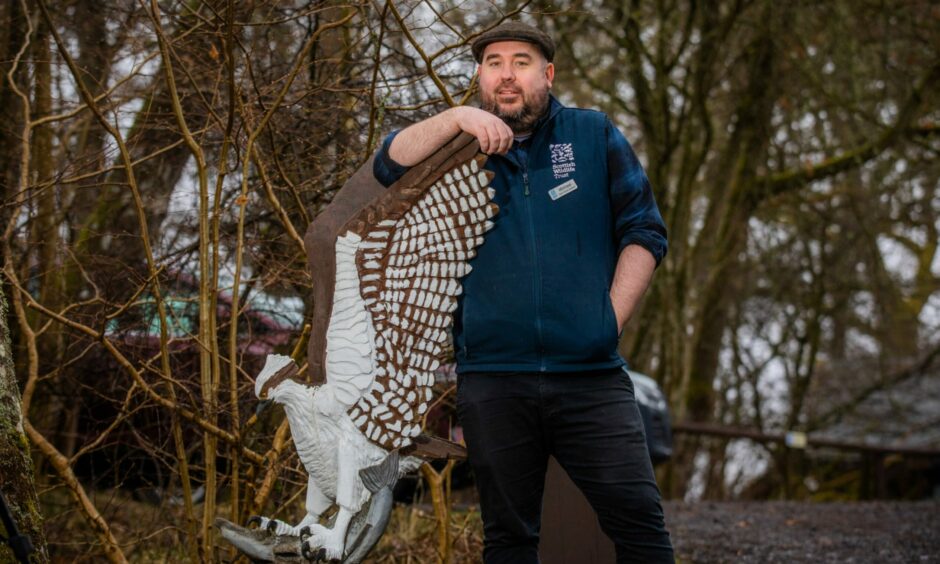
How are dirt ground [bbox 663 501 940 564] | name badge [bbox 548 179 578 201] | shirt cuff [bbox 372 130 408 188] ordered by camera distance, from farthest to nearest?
dirt ground [bbox 663 501 940 564] < shirt cuff [bbox 372 130 408 188] < name badge [bbox 548 179 578 201]

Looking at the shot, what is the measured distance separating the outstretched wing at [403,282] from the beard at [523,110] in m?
0.15

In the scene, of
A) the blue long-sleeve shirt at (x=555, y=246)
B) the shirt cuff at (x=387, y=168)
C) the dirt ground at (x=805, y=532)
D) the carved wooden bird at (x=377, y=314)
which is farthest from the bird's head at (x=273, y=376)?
the dirt ground at (x=805, y=532)

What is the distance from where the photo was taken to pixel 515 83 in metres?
2.93

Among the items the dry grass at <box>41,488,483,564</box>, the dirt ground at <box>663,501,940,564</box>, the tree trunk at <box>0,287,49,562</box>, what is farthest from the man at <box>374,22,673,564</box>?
the dirt ground at <box>663,501,940,564</box>

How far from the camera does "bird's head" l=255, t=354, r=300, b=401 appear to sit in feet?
9.84

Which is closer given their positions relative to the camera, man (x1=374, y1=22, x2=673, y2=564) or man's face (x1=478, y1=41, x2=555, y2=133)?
man (x1=374, y1=22, x2=673, y2=564)

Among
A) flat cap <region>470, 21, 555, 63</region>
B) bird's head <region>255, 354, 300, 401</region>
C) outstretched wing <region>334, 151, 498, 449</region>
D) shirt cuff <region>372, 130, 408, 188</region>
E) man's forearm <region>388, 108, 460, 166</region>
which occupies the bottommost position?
bird's head <region>255, 354, 300, 401</region>

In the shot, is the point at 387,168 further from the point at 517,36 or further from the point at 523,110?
the point at 517,36

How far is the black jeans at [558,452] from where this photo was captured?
2.76m

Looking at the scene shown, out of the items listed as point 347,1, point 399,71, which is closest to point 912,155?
point 399,71

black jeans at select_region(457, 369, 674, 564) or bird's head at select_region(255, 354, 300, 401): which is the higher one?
bird's head at select_region(255, 354, 300, 401)

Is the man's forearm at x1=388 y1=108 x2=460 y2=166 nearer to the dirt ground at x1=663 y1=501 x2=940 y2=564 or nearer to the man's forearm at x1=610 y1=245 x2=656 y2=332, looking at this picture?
the man's forearm at x1=610 y1=245 x2=656 y2=332

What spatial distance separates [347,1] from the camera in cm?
413

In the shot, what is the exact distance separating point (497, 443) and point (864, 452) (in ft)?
31.5
